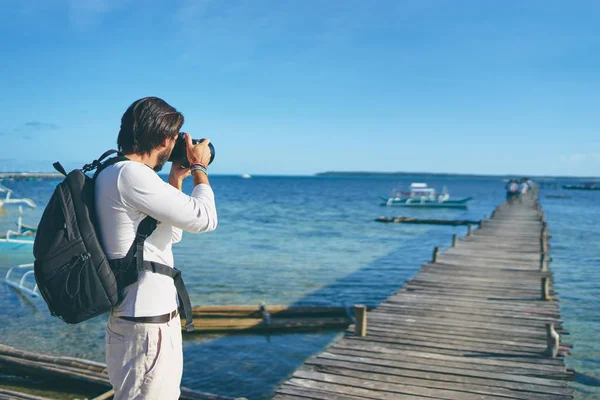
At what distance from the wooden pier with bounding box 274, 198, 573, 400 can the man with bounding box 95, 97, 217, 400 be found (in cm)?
316

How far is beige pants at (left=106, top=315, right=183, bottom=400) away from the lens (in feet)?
7.22

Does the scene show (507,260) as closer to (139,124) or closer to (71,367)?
(71,367)

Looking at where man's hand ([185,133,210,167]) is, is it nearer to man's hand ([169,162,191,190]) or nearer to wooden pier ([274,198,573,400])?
man's hand ([169,162,191,190])

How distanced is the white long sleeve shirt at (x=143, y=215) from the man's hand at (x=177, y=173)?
1.05 feet

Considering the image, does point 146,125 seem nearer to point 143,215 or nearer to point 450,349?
point 143,215

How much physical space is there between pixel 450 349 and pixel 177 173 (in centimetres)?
527

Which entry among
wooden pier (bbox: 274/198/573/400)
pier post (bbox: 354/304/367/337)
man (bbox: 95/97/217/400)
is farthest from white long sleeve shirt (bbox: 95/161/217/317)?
pier post (bbox: 354/304/367/337)

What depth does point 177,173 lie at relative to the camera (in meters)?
2.59

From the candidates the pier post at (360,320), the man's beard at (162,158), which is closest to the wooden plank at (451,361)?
the pier post at (360,320)

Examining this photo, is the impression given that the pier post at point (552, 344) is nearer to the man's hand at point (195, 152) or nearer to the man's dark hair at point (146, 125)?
the man's hand at point (195, 152)

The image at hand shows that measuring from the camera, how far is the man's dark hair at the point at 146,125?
222 centimetres

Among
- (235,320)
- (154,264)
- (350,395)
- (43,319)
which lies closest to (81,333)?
(43,319)

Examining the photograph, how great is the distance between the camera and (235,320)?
10.7 metres

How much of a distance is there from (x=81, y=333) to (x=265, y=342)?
3.87m
